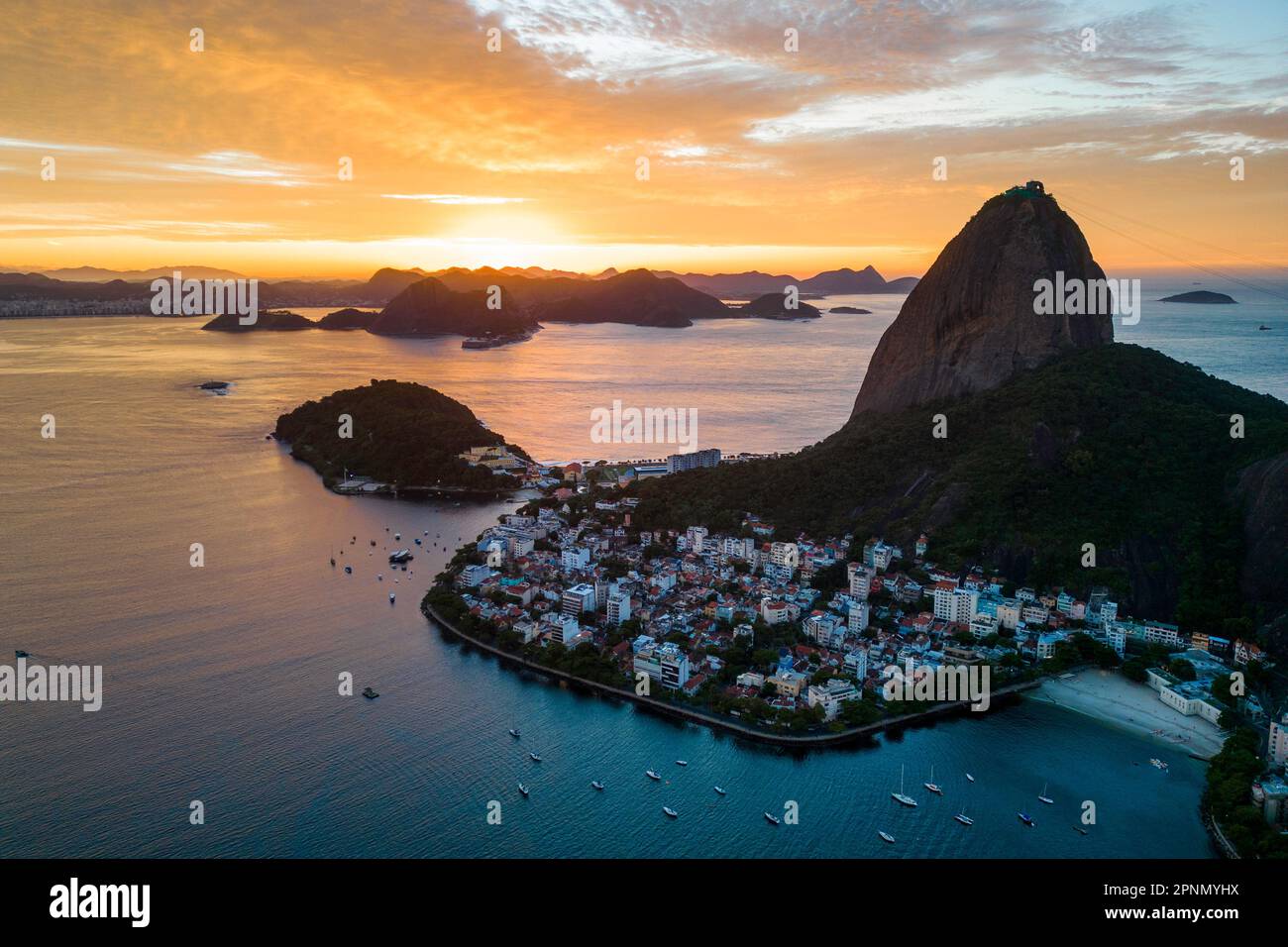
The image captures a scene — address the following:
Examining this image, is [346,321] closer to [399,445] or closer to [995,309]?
[399,445]

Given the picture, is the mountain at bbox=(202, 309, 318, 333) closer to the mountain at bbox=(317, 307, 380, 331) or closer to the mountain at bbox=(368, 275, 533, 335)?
the mountain at bbox=(317, 307, 380, 331)

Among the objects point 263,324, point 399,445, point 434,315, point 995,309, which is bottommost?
point 399,445

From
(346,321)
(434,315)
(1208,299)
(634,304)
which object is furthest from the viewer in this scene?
(634,304)

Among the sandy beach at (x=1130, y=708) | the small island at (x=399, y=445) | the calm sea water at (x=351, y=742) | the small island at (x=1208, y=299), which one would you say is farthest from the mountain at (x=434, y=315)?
the small island at (x=1208, y=299)

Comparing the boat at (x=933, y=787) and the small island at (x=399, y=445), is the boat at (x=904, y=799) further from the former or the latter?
the small island at (x=399, y=445)

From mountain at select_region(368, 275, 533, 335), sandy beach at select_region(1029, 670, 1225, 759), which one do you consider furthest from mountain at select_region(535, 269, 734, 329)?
sandy beach at select_region(1029, 670, 1225, 759)

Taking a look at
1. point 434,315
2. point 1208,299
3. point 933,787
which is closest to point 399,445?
point 933,787

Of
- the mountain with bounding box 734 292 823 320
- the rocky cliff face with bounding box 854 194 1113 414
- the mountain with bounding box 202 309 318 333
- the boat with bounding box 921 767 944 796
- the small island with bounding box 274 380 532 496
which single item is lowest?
the boat with bounding box 921 767 944 796

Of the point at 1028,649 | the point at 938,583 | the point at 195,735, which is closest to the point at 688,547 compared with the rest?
the point at 938,583

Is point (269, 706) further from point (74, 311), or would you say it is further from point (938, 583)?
point (74, 311)
